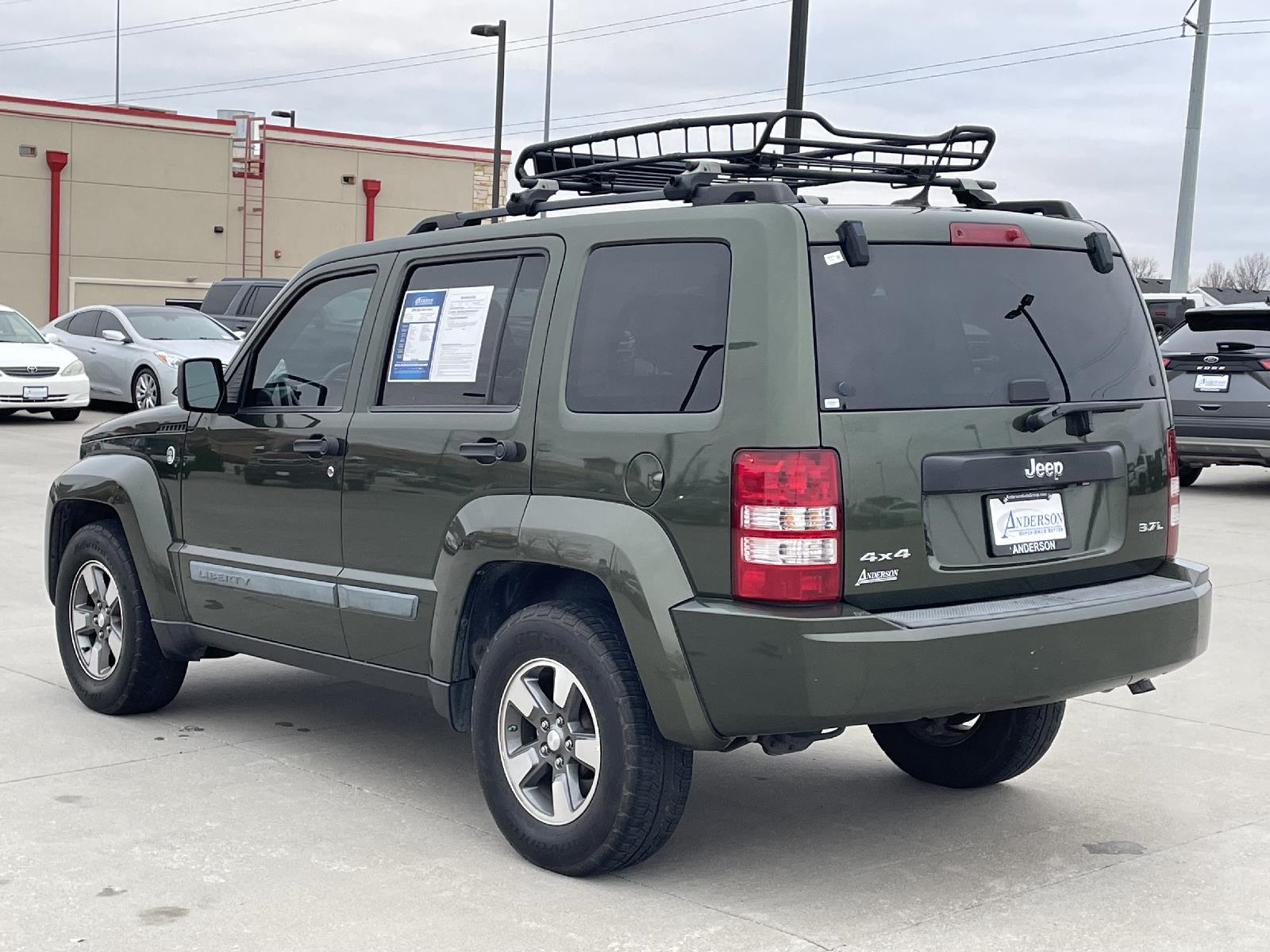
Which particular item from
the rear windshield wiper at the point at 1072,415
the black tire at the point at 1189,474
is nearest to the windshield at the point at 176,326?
the black tire at the point at 1189,474

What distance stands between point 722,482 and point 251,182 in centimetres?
3846

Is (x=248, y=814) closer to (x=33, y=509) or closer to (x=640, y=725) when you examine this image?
(x=640, y=725)

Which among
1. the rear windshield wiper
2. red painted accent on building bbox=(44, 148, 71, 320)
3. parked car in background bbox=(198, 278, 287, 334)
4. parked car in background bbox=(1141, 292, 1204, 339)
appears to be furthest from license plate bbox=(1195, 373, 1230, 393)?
red painted accent on building bbox=(44, 148, 71, 320)

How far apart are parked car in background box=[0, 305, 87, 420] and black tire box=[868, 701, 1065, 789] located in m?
17.5

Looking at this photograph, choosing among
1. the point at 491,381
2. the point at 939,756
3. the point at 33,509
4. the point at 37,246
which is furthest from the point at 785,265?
the point at 37,246

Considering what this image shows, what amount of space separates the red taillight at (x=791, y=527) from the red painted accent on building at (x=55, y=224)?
120ft

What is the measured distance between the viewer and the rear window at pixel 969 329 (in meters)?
4.34

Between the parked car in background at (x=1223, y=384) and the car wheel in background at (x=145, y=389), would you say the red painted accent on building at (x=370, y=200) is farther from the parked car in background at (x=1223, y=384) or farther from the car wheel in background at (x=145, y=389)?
the parked car in background at (x=1223, y=384)

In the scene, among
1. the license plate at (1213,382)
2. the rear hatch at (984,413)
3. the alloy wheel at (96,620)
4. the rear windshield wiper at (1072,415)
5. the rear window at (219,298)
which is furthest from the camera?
the rear window at (219,298)

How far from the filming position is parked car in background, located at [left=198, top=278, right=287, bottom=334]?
25.8 m

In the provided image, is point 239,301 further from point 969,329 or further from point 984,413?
point 984,413

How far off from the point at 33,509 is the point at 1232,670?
30.2 feet

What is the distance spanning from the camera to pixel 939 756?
568 cm

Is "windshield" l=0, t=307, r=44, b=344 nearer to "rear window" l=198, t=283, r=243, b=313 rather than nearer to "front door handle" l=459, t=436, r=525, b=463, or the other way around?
"rear window" l=198, t=283, r=243, b=313
